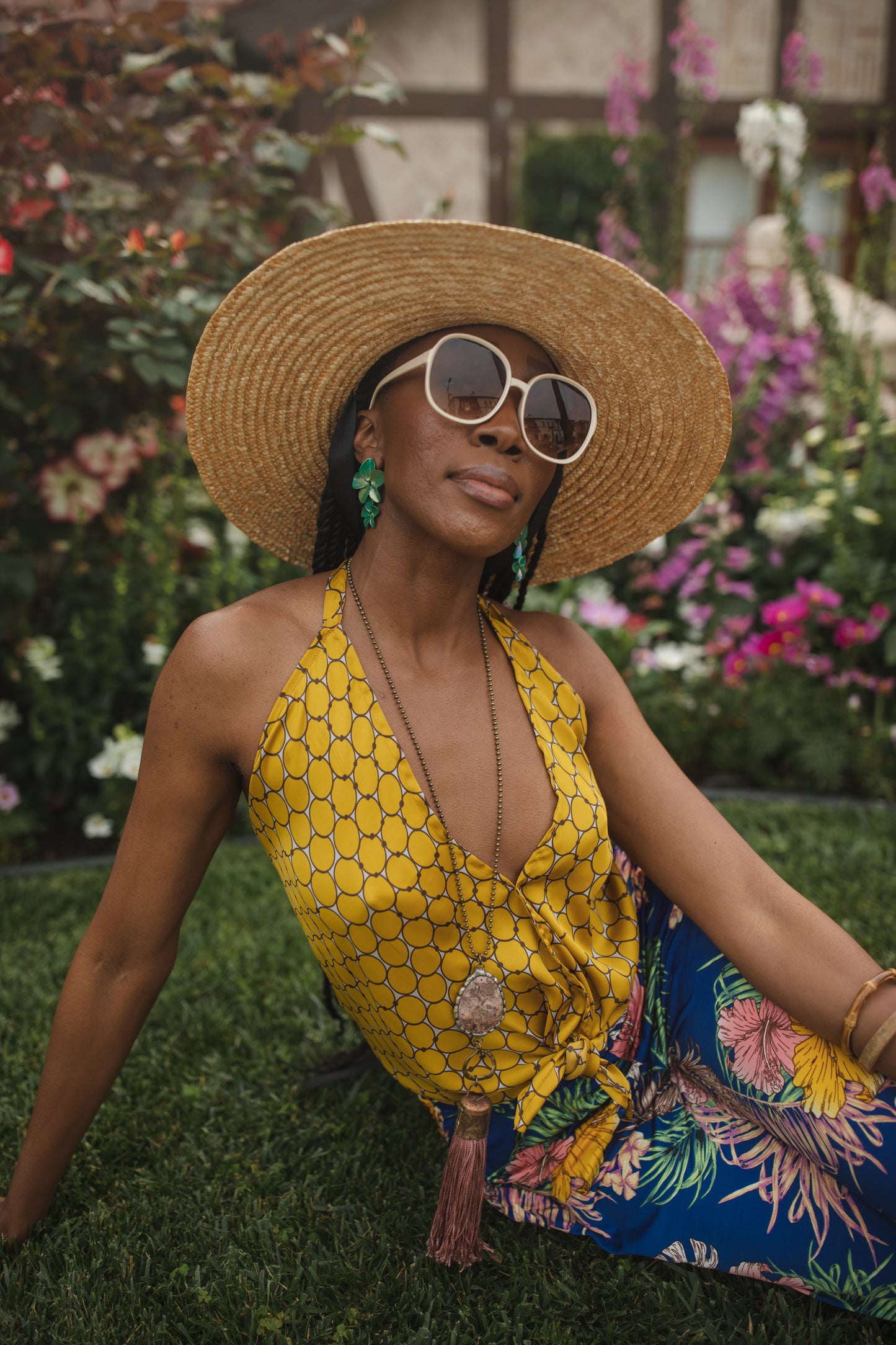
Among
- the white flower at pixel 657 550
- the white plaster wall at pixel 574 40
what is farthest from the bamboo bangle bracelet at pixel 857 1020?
the white plaster wall at pixel 574 40

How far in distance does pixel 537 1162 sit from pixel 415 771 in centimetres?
79

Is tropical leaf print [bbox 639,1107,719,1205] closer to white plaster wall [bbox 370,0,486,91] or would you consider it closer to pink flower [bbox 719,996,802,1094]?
pink flower [bbox 719,996,802,1094]

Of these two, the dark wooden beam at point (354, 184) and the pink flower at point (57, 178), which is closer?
the pink flower at point (57, 178)

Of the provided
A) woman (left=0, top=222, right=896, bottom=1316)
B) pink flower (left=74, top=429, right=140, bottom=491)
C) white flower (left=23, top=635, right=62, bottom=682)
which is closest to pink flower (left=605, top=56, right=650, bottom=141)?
pink flower (left=74, top=429, right=140, bottom=491)

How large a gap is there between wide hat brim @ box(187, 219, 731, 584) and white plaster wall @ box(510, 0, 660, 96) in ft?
26.4

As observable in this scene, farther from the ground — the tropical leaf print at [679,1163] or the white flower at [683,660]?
the tropical leaf print at [679,1163]

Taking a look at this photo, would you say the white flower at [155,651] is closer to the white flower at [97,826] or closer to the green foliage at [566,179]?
the white flower at [97,826]

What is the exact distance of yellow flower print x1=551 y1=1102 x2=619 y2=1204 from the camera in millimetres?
1763

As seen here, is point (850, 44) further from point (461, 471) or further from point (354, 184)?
point (461, 471)

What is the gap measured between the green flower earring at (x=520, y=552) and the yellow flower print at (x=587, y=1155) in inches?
38.2

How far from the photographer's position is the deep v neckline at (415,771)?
1576 millimetres

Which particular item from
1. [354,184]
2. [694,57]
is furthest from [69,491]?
[354,184]

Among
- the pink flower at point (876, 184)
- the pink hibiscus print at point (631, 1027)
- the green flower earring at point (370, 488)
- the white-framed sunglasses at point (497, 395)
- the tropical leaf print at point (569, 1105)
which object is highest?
the pink flower at point (876, 184)

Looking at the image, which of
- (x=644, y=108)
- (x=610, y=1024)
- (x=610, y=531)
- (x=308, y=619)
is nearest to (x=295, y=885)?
(x=308, y=619)
